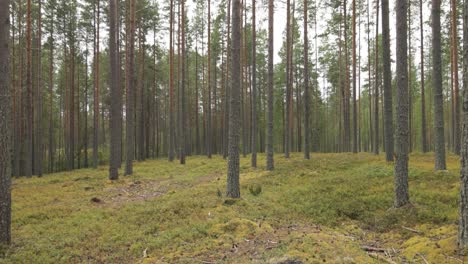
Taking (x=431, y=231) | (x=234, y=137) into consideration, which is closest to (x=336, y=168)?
(x=234, y=137)

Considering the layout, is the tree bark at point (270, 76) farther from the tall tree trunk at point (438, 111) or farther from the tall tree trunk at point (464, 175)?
the tall tree trunk at point (464, 175)

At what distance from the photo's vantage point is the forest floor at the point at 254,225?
5.13m

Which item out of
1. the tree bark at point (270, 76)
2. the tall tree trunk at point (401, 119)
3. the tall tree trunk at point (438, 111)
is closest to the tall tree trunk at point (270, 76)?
the tree bark at point (270, 76)

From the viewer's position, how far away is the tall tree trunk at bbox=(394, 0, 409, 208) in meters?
7.49

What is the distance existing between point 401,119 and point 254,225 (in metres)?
4.69

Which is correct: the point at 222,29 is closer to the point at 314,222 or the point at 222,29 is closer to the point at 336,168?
the point at 336,168

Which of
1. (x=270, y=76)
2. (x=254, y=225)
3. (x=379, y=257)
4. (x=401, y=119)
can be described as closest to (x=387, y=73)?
(x=270, y=76)

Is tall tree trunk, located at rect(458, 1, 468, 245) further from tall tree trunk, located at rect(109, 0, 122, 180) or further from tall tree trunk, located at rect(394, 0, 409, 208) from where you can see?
tall tree trunk, located at rect(109, 0, 122, 180)

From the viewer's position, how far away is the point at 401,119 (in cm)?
750

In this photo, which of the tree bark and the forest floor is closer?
the forest floor

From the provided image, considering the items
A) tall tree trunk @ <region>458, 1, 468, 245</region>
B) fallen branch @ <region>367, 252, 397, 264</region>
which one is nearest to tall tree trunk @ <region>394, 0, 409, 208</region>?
tall tree trunk @ <region>458, 1, 468, 245</region>

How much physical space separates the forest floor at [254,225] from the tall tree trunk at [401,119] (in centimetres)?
53

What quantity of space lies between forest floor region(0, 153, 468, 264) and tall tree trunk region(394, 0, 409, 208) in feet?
1.74

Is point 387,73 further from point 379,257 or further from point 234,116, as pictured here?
A: point 379,257
